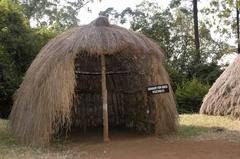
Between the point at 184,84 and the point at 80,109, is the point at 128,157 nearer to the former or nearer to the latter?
the point at 80,109

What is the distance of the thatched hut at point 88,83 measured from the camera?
11523 mm

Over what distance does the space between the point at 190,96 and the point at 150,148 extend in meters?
12.0

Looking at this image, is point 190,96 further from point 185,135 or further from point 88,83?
point 185,135

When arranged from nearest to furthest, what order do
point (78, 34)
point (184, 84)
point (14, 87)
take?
point (78, 34), point (14, 87), point (184, 84)

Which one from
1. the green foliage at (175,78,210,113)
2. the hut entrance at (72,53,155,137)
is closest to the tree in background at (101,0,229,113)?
the green foliage at (175,78,210,113)

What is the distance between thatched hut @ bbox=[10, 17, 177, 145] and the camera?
37.8 feet

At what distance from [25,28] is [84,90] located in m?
5.71

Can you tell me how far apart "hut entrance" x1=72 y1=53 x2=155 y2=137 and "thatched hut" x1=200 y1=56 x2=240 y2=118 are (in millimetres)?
4066

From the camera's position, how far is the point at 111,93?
16.0m

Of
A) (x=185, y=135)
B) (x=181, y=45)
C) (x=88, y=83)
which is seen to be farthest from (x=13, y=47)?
(x=181, y=45)

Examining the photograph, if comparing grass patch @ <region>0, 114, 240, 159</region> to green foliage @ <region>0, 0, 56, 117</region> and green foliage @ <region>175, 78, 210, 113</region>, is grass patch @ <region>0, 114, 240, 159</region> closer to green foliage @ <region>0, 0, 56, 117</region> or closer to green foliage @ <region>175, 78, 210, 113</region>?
green foliage @ <region>0, 0, 56, 117</region>

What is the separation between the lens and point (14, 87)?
745 inches

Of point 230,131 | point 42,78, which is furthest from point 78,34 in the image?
point 230,131

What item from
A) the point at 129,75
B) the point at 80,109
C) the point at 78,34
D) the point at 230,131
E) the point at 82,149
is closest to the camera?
the point at 82,149
